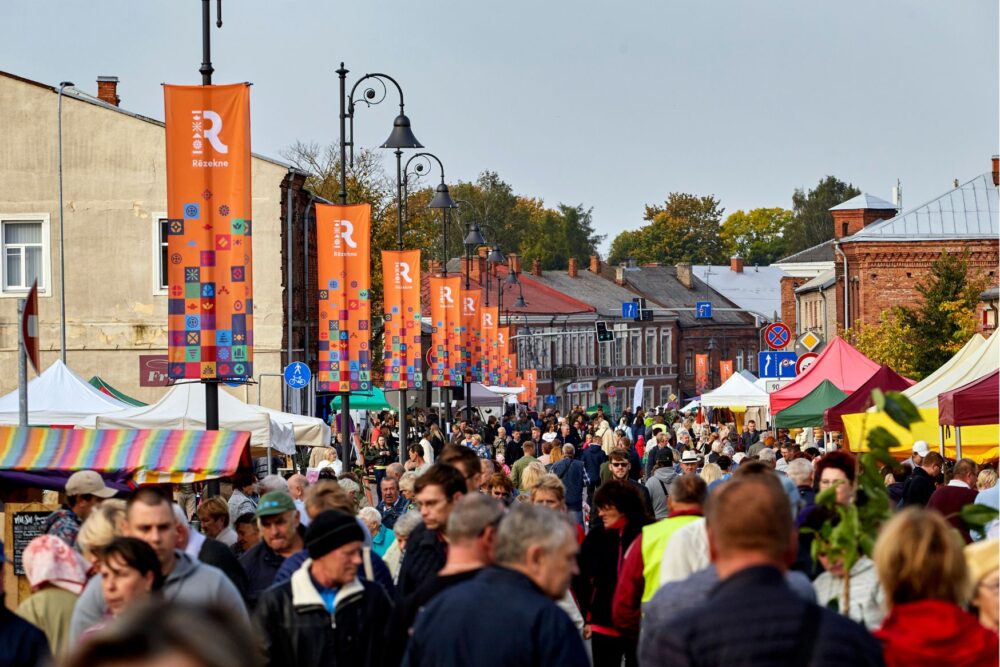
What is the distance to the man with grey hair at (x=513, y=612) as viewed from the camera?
5.27 m

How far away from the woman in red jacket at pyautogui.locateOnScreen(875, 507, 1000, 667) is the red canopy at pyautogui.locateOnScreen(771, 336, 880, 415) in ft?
77.4

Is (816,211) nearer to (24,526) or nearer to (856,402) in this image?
(856,402)

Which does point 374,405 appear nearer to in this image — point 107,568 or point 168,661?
point 107,568

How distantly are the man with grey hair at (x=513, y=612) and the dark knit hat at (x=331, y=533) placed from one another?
1.15 metres

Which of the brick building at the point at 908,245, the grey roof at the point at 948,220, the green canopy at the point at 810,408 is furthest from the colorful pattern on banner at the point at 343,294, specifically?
the grey roof at the point at 948,220

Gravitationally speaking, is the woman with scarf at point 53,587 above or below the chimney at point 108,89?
below

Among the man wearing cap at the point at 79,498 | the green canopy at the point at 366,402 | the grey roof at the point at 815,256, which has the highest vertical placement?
the grey roof at the point at 815,256

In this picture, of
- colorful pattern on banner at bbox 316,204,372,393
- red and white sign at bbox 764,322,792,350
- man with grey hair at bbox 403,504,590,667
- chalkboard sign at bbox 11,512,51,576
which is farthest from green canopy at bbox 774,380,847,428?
man with grey hair at bbox 403,504,590,667

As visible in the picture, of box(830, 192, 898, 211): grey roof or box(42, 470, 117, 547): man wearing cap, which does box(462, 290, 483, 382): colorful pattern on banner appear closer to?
box(42, 470, 117, 547): man wearing cap

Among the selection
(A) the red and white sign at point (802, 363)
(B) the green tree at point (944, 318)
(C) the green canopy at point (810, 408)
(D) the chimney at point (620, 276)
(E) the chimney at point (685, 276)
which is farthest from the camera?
(E) the chimney at point (685, 276)

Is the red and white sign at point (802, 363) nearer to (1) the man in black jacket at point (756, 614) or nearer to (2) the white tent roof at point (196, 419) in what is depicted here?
(2) the white tent roof at point (196, 419)

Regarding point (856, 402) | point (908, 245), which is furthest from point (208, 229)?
point (908, 245)

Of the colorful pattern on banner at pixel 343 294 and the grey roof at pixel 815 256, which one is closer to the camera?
the colorful pattern on banner at pixel 343 294

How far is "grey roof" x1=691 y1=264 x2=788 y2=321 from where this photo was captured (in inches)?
5177
